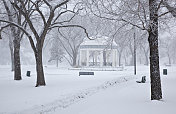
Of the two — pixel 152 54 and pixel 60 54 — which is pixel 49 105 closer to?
pixel 152 54

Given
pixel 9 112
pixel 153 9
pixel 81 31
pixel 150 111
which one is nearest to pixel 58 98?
pixel 9 112

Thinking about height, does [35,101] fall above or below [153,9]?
below

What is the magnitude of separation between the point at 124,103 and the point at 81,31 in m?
44.0

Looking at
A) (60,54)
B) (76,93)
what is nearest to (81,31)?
(60,54)

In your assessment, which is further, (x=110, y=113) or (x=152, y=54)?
(x=152, y=54)

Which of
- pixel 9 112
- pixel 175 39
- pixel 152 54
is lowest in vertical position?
pixel 9 112

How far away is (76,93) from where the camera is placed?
1398cm

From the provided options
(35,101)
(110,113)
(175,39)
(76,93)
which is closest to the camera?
(110,113)

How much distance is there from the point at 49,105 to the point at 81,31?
143 ft

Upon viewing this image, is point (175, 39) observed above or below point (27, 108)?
above

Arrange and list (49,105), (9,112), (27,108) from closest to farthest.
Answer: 1. (9,112)
2. (27,108)
3. (49,105)

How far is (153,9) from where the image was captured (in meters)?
9.95

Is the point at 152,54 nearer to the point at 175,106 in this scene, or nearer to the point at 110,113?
the point at 175,106

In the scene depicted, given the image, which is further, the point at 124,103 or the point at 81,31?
the point at 81,31
